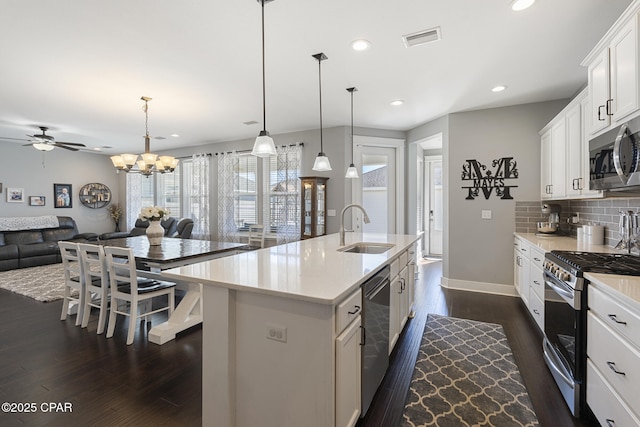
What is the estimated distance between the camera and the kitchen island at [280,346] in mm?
1377

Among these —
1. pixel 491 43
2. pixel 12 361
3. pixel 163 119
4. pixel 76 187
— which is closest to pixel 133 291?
pixel 12 361

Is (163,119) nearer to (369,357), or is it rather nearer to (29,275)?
(29,275)

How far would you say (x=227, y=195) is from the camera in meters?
6.55

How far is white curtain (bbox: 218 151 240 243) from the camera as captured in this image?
255 inches

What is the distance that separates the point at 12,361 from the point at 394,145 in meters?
5.55

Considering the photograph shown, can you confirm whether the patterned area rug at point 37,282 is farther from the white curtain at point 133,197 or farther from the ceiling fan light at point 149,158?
the white curtain at point 133,197

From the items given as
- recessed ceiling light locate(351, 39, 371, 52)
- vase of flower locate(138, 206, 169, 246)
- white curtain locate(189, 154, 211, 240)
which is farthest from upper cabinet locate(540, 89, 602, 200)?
white curtain locate(189, 154, 211, 240)

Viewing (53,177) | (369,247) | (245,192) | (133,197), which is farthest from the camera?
(133,197)

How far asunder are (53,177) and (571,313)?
9.78 m

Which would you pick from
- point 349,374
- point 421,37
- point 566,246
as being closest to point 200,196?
point 421,37

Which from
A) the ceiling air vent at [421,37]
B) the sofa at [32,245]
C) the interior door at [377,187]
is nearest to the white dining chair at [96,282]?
the ceiling air vent at [421,37]

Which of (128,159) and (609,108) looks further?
(128,159)

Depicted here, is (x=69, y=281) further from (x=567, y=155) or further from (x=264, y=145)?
(x=567, y=155)
